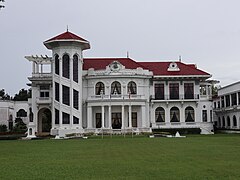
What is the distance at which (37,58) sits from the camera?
61.8 meters

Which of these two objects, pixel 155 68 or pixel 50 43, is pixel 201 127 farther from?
pixel 50 43

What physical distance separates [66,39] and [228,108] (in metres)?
27.1

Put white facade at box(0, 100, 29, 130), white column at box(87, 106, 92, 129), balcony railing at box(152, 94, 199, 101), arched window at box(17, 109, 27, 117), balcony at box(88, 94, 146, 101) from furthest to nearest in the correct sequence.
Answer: arched window at box(17, 109, 27, 117) → white facade at box(0, 100, 29, 130) → balcony railing at box(152, 94, 199, 101) → white column at box(87, 106, 92, 129) → balcony at box(88, 94, 146, 101)

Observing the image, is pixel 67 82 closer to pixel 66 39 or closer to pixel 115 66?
pixel 66 39

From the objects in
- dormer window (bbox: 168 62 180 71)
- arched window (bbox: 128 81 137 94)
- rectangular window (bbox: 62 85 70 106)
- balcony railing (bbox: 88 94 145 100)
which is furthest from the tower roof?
dormer window (bbox: 168 62 180 71)

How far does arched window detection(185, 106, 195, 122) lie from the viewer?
210 feet

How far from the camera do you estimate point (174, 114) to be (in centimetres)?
6406

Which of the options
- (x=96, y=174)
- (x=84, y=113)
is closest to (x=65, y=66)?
(x=84, y=113)

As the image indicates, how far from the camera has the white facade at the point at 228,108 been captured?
6272cm

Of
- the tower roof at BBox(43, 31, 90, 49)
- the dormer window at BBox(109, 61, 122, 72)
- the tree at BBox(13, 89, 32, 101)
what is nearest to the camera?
the tower roof at BBox(43, 31, 90, 49)

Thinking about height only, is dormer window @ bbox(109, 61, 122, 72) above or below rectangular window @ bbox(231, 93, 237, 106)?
above

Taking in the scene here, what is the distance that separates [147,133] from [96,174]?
4130 cm

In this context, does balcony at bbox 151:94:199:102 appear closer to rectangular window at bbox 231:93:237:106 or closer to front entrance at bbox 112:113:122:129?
rectangular window at bbox 231:93:237:106

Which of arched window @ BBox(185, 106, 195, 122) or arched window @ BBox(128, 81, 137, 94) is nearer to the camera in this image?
arched window @ BBox(128, 81, 137, 94)
